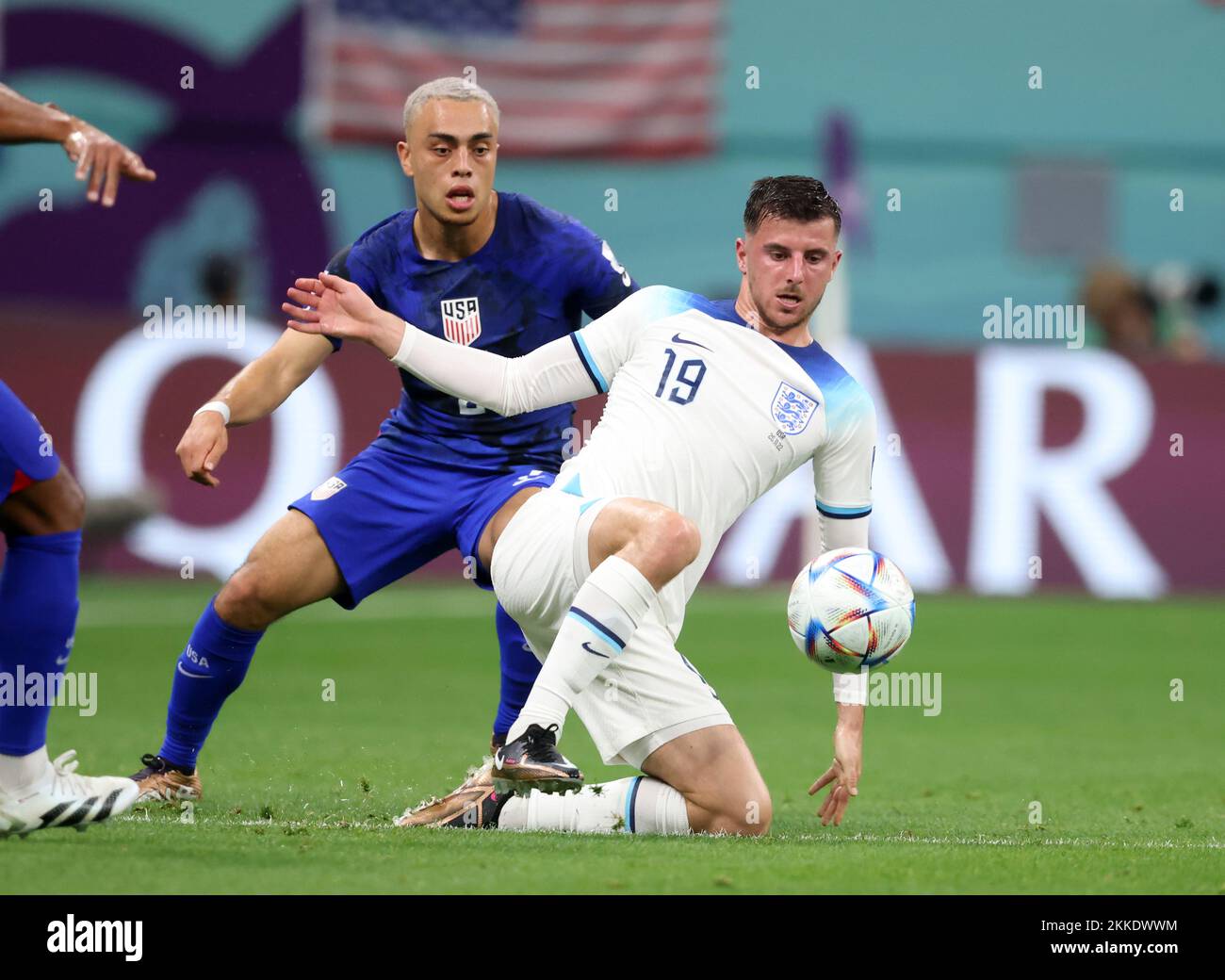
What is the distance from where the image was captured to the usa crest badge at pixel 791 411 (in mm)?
5543

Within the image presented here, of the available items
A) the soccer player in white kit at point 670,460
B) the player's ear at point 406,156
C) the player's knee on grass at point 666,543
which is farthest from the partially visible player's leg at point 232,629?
the player's knee on grass at point 666,543

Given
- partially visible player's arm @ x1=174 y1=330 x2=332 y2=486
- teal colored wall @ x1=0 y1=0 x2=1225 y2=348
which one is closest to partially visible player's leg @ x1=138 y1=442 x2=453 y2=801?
partially visible player's arm @ x1=174 y1=330 x2=332 y2=486

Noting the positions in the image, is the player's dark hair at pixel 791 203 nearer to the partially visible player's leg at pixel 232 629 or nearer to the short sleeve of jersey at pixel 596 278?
the short sleeve of jersey at pixel 596 278

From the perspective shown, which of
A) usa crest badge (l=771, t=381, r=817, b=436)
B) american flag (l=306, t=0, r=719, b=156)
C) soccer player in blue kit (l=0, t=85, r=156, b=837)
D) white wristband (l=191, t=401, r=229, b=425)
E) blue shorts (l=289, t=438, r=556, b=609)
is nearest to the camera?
soccer player in blue kit (l=0, t=85, r=156, b=837)

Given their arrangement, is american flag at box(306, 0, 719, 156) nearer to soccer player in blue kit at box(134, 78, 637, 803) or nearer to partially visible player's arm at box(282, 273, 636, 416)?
soccer player in blue kit at box(134, 78, 637, 803)

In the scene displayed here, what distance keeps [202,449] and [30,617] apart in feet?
3.08

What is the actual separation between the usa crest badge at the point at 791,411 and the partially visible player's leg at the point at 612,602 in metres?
0.56

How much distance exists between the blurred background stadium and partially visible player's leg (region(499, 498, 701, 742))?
766 cm

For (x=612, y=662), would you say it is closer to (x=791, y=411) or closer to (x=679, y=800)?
(x=679, y=800)

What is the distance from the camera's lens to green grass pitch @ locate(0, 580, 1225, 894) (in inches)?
176

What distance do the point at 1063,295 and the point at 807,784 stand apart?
1482 cm

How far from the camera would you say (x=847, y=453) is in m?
5.63
